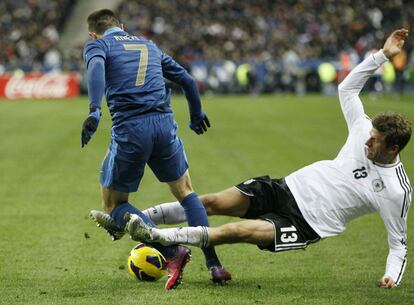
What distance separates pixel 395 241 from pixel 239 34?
118 ft

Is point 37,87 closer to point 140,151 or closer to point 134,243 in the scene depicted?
point 134,243

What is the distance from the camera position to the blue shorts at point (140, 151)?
740 cm

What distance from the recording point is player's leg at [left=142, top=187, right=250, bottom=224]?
7686 mm

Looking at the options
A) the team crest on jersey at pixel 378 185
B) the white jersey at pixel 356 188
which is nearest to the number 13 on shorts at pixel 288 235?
the white jersey at pixel 356 188

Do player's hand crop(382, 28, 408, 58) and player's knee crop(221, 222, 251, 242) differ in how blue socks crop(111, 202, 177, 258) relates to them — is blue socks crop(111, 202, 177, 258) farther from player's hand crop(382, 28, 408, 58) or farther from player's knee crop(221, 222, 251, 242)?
player's hand crop(382, 28, 408, 58)

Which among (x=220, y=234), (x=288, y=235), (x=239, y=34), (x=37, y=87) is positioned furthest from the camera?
(x=239, y=34)

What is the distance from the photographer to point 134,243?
31.5ft

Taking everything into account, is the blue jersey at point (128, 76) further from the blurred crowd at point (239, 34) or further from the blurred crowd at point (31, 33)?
the blurred crowd at point (31, 33)

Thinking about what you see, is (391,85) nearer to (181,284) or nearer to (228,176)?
(228,176)

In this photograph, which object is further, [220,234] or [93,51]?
[93,51]

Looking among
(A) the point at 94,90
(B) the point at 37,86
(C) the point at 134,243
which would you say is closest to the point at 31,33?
(B) the point at 37,86

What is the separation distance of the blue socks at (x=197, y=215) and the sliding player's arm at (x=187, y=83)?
2.36ft

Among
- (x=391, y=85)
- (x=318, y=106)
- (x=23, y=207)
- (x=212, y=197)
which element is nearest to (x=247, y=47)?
(x=391, y=85)

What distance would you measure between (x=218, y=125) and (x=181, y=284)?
16.9 meters
